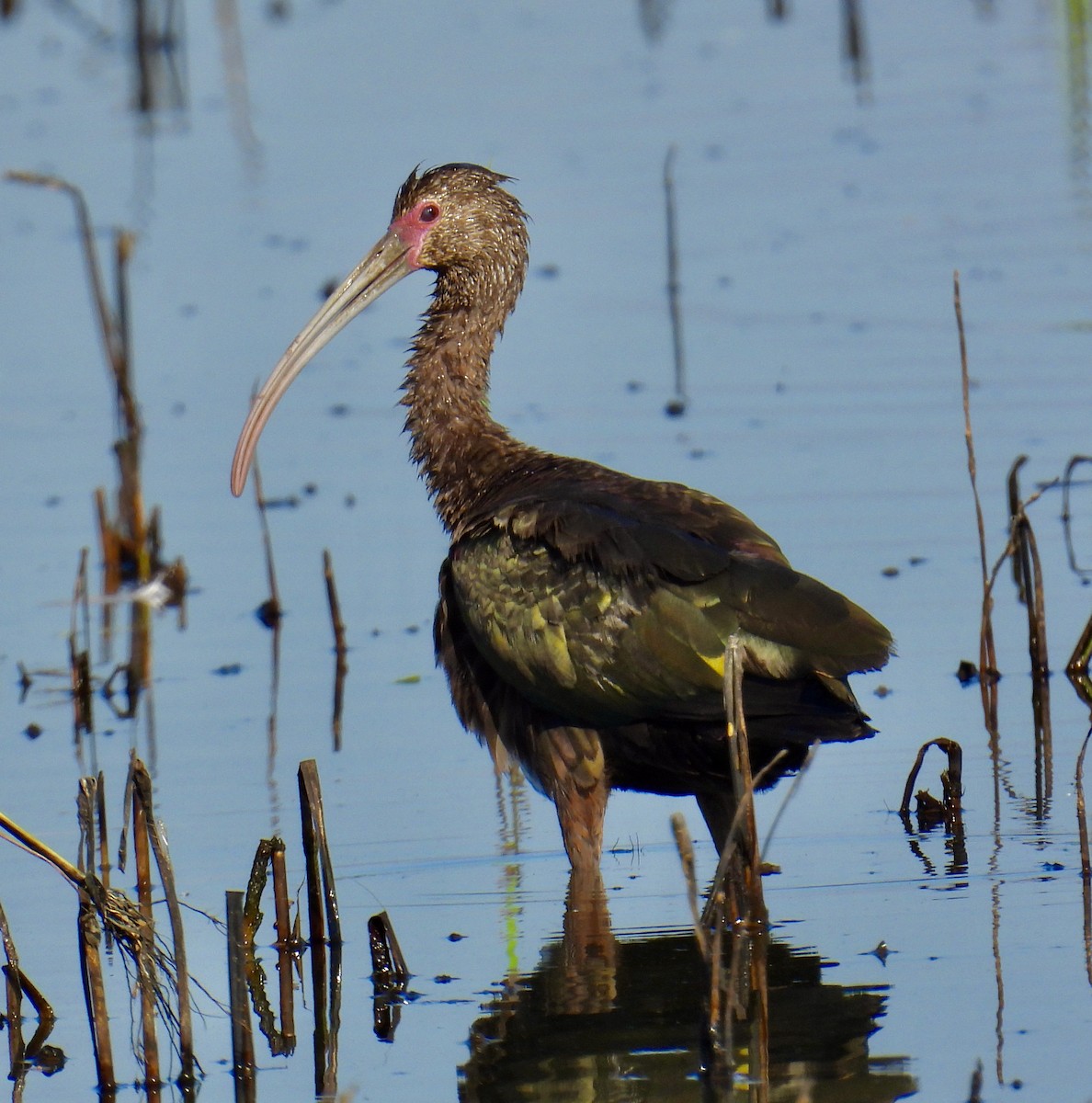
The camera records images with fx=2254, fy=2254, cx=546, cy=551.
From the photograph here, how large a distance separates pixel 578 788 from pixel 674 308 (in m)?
6.48

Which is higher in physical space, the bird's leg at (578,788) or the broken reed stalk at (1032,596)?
the broken reed stalk at (1032,596)

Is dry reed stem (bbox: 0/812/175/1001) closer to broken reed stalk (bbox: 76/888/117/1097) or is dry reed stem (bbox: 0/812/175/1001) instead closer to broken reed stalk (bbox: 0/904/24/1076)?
broken reed stalk (bbox: 76/888/117/1097)

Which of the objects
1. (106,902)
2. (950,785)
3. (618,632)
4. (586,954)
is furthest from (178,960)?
(950,785)

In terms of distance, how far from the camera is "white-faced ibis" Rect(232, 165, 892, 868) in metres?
5.93

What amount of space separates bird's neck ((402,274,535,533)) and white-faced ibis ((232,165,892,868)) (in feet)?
0.05

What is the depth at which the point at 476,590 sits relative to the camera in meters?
6.46

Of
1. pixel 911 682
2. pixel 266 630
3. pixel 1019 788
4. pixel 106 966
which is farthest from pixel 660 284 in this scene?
pixel 106 966

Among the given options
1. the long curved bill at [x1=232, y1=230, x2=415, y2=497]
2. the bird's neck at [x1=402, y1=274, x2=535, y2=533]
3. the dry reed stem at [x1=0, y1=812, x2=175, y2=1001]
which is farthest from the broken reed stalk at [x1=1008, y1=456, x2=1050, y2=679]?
the dry reed stem at [x1=0, y1=812, x2=175, y2=1001]

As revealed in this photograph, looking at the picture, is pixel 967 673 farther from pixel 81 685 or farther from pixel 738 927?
pixel 81 685

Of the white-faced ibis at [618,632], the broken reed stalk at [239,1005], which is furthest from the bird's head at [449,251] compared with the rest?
the broken reed stalk at [239,1005]

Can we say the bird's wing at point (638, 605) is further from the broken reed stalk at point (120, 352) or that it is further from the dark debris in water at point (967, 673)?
the broken reed stalk at point (120, 352)

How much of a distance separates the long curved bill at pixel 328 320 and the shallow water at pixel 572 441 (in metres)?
1.04

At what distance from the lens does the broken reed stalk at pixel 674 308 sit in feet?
37.5

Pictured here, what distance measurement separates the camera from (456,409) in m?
7.39
